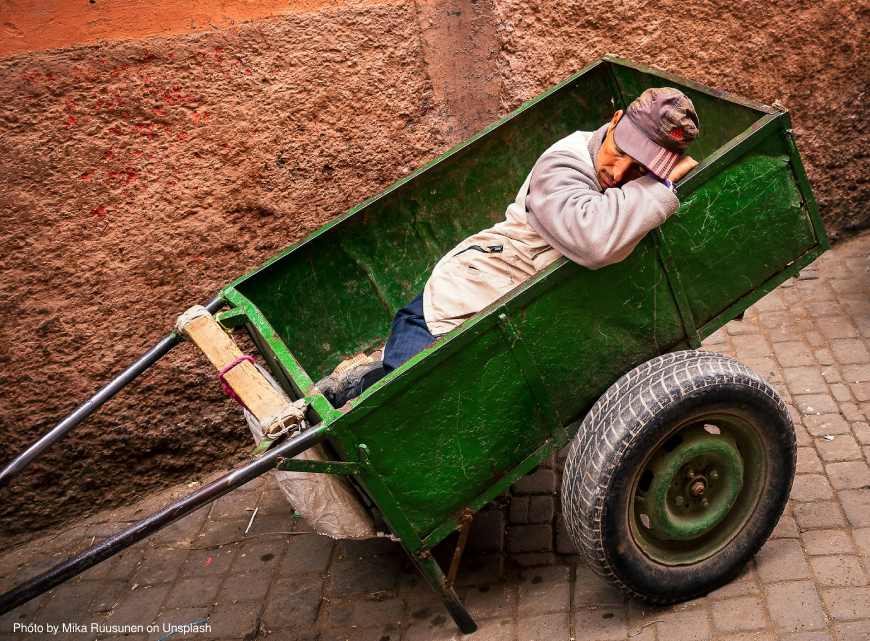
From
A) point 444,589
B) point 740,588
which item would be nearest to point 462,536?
point 444,589

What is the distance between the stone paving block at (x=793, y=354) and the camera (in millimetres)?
3967

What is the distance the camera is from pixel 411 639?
3064 mm

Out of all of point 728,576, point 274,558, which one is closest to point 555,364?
point 728,576

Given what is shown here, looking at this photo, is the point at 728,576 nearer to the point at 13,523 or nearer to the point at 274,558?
the point at 274,558

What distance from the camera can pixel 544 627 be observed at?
2977 millimetres

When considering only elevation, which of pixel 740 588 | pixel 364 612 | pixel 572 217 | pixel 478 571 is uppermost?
pixel 572 217

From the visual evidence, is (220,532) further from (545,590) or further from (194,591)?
(545,590)

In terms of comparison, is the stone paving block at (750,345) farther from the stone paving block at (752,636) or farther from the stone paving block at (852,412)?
the stone paving block at (752,636)

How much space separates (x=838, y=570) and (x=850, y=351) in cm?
137

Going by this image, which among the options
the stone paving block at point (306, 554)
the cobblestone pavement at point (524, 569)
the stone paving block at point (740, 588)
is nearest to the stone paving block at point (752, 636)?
the cobblestone pavement at point (524, 569)

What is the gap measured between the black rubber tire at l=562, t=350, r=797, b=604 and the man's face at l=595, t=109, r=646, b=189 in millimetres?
576

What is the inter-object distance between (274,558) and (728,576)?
176 centimetres

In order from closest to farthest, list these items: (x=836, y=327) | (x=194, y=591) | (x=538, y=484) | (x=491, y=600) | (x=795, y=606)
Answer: (x=795, y=606) → (x=491, y=600) → (x=194, y=591) → (x=538, y=484) → (x=836, y=327)

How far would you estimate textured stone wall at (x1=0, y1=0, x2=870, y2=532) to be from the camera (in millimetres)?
3617
